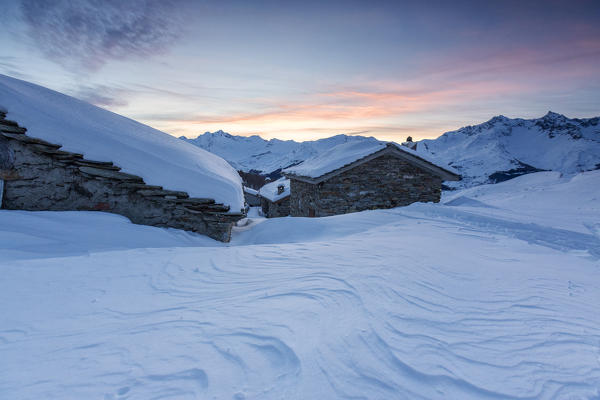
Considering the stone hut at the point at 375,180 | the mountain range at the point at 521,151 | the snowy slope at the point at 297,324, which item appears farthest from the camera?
the mountain range at the point at 521,151

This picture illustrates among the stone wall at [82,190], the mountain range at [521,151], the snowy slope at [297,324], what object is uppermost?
the mountain range at [521,151]

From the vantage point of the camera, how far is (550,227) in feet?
22.1

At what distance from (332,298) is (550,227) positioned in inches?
283

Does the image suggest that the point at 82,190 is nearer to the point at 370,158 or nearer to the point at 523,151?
the point at 370,158

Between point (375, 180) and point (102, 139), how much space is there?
29.0 ft

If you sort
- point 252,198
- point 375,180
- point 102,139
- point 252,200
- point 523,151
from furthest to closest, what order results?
point 523,151
point 252,200
point 252,198
point 375,180
point 102,139

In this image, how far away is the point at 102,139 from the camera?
6254mm

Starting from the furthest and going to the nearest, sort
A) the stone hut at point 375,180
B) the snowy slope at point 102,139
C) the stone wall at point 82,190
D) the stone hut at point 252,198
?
the stone hut at point 252,198 < the stone hut at point 375,180 < the snowy slope at point 102,139 < the stone wall at point 82,190

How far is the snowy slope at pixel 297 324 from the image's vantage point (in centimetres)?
171

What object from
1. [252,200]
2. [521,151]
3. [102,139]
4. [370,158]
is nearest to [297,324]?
Answer: [102,139]

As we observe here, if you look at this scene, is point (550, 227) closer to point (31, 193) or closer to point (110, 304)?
point (110, 304)

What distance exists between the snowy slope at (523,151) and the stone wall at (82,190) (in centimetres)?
13034

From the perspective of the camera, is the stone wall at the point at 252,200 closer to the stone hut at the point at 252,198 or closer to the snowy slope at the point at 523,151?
the stone hut at the point at 252,198

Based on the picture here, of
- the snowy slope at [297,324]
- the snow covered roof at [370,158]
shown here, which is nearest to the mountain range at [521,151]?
the snow covered roof at [370,158]
